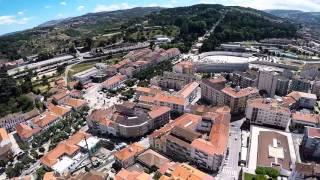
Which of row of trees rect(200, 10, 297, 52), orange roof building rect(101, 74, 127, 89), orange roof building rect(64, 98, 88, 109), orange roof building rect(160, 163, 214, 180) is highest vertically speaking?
row of trees rect(200, 10, 297, 52)

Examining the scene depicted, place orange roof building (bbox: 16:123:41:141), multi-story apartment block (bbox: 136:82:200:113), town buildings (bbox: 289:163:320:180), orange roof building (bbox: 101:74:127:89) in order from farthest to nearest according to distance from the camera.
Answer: orange roof building (bbox: 101:74:127:89) → multi-story apartment block (bbox: 136:82:200:113) → orange roof building (bbox: 16:123:41:141) → town buildings (bbox: 289:163:320:180)

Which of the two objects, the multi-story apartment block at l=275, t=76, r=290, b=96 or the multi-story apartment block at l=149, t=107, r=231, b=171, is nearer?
the multi-story apartment block at l=149, t=107, r=231, b=171

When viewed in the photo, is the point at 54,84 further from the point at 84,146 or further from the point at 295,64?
the point at 295,64

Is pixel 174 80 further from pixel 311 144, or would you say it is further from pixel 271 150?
pixel 311 144

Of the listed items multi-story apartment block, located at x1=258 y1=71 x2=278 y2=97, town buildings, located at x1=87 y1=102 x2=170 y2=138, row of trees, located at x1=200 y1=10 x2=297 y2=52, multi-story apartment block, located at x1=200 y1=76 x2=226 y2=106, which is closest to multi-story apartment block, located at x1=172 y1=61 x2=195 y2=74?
multi-story apartment block, located at x1=200 y1=76 x2=226 y2=106

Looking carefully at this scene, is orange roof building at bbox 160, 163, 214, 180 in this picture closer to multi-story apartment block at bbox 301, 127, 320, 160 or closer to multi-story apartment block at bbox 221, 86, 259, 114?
multi-story apartment block at bbox 301, 127, 320, 160

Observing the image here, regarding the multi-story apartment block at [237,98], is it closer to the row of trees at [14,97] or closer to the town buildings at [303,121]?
the town buildings at [303,121]

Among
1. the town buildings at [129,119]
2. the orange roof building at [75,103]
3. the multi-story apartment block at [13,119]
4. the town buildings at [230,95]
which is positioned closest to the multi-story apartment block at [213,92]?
the town buildings at [230,95]

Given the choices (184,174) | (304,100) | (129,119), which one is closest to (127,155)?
(129,119)
